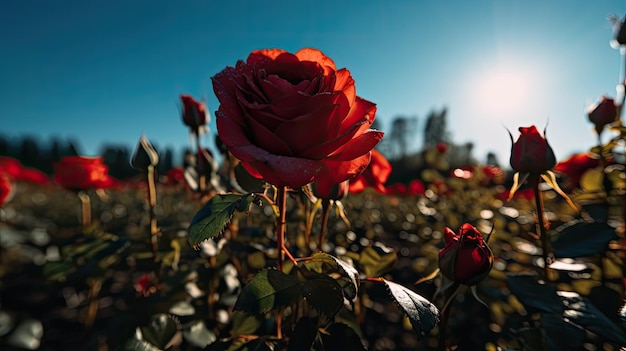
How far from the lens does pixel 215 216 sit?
1.24 feet

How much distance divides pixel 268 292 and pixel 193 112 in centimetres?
58

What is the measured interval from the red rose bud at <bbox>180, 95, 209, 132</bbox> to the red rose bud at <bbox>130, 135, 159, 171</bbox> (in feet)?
Answer: 0.49

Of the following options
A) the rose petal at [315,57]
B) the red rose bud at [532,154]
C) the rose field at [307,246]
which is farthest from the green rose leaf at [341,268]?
the red rose bud at [532,154]

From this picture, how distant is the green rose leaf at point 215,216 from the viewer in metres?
0.36

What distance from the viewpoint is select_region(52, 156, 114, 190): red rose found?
33.7 inches

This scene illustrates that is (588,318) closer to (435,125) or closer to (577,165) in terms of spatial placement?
(577,165)

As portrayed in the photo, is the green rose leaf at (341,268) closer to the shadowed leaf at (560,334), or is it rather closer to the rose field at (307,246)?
the rose field at (307,246)

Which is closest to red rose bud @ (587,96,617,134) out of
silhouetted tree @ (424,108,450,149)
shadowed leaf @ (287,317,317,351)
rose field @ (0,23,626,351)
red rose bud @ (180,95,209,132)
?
rose field @ (0,23,626,351)

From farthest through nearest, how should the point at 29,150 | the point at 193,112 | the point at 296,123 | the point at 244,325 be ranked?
1. the point at 29,150
2. the point at 193,112
3. the point at 244,325
4. the point at 296,123

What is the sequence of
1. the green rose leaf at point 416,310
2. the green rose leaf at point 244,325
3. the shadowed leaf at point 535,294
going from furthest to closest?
the green rose leaf at point 244,325 < the shadowed leaf at point 535,294 < the green rose leaf at point 416,310

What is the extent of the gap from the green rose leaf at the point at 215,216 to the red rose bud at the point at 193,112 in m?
0.48

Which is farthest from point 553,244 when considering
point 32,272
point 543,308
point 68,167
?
point 32,272

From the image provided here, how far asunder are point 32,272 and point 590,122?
3292 millimetres

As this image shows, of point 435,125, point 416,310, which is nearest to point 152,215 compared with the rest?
point 416,310
